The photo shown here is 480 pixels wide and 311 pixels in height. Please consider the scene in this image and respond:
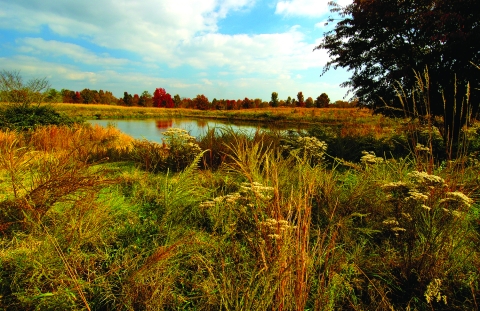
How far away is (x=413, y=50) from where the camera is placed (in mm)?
7328

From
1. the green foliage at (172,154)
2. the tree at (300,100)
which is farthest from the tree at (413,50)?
the tree at (300,100)

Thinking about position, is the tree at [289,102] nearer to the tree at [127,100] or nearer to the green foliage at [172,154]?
the tree at [127,100]

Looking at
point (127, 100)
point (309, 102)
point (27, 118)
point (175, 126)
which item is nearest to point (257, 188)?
point (175, 126)

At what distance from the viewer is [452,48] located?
575 cm

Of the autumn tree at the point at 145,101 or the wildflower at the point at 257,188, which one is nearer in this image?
the wildflower at the point at 257,188

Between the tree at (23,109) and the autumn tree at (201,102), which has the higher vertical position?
the autumn tree at (201,102)

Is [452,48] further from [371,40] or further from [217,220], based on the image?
[217,220]

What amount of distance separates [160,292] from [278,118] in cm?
3227

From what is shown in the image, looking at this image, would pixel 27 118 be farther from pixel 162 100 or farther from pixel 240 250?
pixel 162 100

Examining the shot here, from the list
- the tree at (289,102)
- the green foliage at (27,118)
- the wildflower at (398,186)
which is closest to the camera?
the wildflower at (398,186)

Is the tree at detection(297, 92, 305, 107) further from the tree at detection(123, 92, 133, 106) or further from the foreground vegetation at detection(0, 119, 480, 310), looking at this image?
the foreground vegetation at detection(0, 119, 480, 310)

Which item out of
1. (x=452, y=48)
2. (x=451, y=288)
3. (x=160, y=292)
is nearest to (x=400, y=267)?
(x=451, y=288)

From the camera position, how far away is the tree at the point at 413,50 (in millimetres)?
5832

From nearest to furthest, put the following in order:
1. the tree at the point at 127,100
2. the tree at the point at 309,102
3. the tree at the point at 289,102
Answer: the tree at the point at 309,102 → the tree at the point at 289,102 → the tree at the point at 127,100
